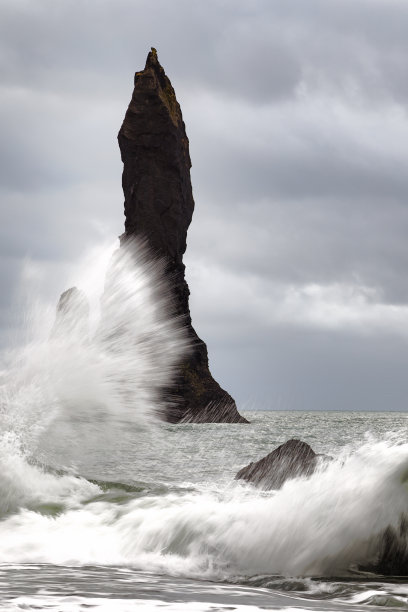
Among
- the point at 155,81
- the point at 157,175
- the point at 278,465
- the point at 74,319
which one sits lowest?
the point at 278,465

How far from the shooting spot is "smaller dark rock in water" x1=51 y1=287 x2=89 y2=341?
1203cm

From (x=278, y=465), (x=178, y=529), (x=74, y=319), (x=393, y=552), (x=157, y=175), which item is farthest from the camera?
(x=157, y=175)

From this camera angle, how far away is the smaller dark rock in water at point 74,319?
12.0 m

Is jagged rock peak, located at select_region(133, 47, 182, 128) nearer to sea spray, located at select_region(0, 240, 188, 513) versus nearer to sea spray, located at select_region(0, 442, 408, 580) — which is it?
sea spray, located at select_region(0, 240, 188, 513)

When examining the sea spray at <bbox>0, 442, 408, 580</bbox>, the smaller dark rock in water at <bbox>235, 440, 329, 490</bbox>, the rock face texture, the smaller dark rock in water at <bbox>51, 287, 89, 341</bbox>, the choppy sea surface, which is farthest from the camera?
the rock face texture

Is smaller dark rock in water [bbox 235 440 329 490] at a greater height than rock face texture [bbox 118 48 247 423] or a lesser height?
lesser

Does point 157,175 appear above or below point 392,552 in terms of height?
above

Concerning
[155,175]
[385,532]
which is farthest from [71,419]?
[155,175]

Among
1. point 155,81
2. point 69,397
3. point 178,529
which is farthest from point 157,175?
point 178,529

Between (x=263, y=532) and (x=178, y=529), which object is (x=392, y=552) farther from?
(x=178, y=529)

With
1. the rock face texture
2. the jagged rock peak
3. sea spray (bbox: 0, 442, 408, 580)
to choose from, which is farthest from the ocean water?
the jagged rock peak

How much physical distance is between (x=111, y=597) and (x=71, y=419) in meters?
6.51

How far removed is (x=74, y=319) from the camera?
13055mm

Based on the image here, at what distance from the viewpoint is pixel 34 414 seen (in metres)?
9.85
